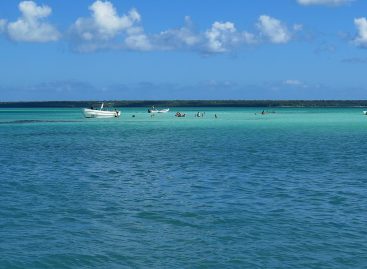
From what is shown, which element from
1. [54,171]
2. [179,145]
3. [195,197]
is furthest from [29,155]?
[195,197]

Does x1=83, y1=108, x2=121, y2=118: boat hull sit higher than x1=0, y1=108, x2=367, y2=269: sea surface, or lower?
higher

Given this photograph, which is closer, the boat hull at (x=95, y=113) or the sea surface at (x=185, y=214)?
the sea surface at (x=185, y=214)

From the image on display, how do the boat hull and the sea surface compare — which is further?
the boat hull

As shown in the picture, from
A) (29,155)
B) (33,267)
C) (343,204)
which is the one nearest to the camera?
(33,267)

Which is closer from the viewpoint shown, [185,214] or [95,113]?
[185,214]

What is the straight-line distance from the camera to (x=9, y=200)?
1981cm

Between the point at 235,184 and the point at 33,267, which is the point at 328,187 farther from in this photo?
the point at 33,267

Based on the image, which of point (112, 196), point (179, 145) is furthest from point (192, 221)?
point (179, 145)

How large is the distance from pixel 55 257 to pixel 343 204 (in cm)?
1007

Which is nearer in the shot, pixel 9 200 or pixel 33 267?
pixel 33 267

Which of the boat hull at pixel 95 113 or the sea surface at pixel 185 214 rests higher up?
the boat hull at pixel 95 113

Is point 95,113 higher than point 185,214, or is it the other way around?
point 95,113

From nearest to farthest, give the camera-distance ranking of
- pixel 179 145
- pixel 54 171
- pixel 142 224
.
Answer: pixel 142 224 < pixel 54 171 < pixel 179 145

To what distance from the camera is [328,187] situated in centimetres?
2209
